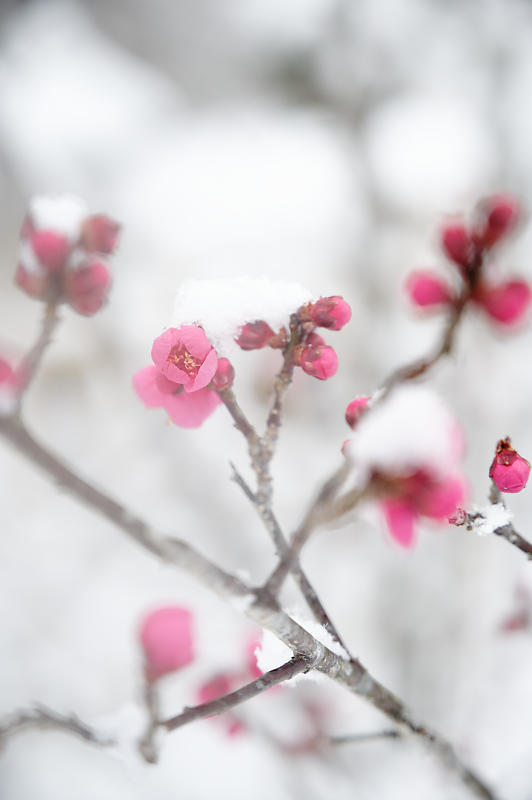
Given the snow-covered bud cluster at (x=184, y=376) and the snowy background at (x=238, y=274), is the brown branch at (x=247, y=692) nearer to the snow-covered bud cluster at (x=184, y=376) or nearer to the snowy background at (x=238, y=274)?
the snow-covered bud cluster at (x=184, y=376)

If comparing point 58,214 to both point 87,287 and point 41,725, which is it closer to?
point 87,287

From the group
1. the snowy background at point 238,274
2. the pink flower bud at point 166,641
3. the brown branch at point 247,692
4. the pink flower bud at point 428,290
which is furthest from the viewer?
the snowy background at point 238,274

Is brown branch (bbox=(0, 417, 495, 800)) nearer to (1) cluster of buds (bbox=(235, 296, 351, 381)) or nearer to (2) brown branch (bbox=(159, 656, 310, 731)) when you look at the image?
(2) brown branch (bbox=(159, 656, 310, 731))

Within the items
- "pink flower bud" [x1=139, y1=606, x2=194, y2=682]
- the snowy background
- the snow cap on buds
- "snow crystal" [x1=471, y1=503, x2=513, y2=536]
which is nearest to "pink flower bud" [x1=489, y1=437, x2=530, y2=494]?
"snow crystal" [x1=471, y1=503, x2=513, y2=536]

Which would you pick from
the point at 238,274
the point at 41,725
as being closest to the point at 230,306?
the point at 41,725

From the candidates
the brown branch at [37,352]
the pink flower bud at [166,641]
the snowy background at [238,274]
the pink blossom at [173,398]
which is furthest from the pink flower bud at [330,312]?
the snowy background at [238,274]
